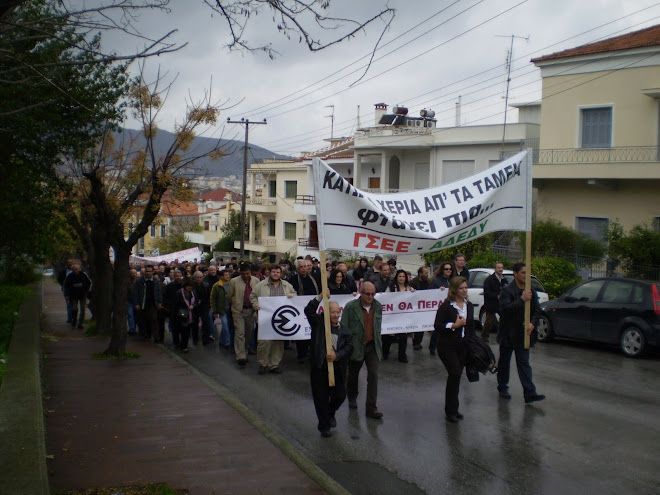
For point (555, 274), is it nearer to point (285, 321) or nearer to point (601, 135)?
point (601, 135)

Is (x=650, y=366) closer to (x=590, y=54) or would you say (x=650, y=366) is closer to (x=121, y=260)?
(x=121, y=260)

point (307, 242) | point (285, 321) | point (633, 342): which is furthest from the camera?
point (307, 242)

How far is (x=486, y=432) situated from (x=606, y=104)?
18734mm

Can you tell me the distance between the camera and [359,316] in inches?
337

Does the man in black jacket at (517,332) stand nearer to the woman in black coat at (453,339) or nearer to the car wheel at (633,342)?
the woman in black coat at (453,339)

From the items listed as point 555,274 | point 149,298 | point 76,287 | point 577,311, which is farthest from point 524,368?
point 76,287

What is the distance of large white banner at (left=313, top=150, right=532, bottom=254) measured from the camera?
8.12 meters

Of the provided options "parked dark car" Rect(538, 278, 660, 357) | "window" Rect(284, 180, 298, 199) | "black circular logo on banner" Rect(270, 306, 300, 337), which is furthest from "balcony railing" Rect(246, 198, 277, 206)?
"black circular logo on banner" Rect(270, 306, 300, 337)

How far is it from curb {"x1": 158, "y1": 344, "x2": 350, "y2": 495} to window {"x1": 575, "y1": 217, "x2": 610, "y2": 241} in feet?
55.8

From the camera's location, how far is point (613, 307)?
1337cm

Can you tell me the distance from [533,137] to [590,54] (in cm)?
716

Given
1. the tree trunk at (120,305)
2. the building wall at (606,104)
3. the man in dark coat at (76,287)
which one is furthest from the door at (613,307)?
the man in dark coat at (76,287)

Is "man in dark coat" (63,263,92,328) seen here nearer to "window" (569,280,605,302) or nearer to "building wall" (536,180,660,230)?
"window" (569,280,605,302)

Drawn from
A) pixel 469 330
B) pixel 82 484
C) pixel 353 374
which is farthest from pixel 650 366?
pixel 82 484
